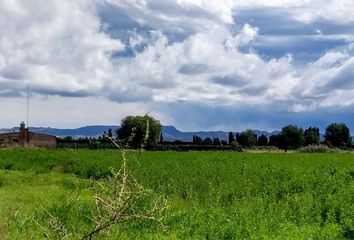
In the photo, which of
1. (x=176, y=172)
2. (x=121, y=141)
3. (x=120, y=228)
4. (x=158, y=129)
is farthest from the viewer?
(x=158, y=129)

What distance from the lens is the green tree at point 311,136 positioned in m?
155

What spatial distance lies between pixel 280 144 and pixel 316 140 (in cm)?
1625

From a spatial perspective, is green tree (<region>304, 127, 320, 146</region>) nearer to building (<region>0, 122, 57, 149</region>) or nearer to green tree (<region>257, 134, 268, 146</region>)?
green tree (<region>257, 134, 268, 146</region>)

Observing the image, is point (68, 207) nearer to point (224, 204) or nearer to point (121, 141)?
point (224, 204)

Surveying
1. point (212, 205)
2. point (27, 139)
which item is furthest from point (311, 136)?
point (212, 205)

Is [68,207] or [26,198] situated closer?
[68,207]

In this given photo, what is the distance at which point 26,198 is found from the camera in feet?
60.5

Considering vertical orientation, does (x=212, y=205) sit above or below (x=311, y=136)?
below

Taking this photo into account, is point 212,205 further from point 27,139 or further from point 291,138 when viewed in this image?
point 291,138

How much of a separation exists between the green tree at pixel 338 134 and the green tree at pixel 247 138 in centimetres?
2016

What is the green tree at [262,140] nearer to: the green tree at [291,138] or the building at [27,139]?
the green tree at [291,138]

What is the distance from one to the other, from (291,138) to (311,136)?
14303mm

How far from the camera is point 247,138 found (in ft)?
525

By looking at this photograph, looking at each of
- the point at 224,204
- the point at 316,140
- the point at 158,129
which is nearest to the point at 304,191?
the point at 224,204
